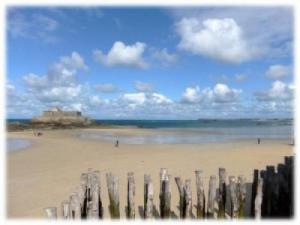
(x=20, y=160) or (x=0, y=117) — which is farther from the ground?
(x=0, y=117)

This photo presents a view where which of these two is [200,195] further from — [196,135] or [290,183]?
[196,135]

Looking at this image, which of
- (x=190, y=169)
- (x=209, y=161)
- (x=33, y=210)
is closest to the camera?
(x=33, y=210)

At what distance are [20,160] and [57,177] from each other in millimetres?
6233

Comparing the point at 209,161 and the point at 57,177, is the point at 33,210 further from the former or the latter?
the point at 209,161

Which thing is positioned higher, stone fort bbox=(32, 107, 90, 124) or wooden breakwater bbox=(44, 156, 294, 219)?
stone fort bbox=(32, 107, 90, 124)

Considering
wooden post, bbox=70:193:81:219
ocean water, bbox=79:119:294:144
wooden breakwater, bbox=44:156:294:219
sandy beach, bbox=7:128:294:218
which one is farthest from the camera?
ocean water, bbox=79:119:294:144

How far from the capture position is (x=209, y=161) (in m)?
17.1

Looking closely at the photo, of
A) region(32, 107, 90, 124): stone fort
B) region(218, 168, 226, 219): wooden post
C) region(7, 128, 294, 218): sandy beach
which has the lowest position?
region(7, 128, 294, 218): sandy beach

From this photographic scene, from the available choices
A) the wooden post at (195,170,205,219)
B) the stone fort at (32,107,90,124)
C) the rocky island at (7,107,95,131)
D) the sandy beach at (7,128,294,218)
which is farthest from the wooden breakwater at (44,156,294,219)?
the stone fort at (32,107,90,124)

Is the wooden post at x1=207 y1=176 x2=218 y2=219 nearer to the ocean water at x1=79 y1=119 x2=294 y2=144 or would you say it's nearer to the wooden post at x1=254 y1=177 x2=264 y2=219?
the wooden post at x1=254 y1=177 x2=264 y2=219

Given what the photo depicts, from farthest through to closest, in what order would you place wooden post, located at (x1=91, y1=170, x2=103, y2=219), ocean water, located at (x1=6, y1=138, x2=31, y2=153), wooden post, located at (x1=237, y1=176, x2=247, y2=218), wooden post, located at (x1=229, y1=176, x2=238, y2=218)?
ocean water, located at (x1=6, y1=138, x2=31, y2=153), wooden post, located at (x1=237, y1=176, x2=247, y2=218), wooden post, located at (x1=229, y1=176, x2=238, y2=218), wooden post, located at (x1=91, y1=170, x2=103, y2=219)

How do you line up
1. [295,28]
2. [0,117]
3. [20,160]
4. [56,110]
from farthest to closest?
[56,110] → [20,160] → [0,117] → [295,28]

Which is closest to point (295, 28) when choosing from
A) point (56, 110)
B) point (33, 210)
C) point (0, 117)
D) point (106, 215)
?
point (0, 117)

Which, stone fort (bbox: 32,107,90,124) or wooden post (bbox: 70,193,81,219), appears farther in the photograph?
stone fort (bbox: 32,107,90,124)
